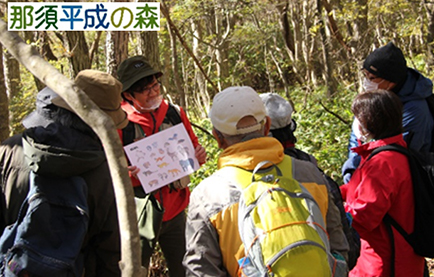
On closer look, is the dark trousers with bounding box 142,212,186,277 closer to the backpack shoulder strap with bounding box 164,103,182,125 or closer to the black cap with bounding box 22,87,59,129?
the backpack shoulder strap with bounding box 164,103,182,125

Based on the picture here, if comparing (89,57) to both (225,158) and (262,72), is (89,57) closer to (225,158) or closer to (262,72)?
(225,158)

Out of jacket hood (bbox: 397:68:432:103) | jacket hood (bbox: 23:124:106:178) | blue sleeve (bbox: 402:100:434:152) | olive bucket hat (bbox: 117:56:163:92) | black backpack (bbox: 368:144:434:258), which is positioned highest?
olive bucket hat (bbox: 117:56:163:92)

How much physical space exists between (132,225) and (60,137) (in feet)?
2.51

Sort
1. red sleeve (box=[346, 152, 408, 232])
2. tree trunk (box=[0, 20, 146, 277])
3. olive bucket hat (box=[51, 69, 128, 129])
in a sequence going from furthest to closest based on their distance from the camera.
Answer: red sleeve (box=[346, 152, 408, 232])
olive bucket hat (box=[51, 69, 128, 129])
tree trunk (box=[0, 20, 146, 277])

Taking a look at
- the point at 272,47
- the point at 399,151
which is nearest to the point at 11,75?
the point at 272,47

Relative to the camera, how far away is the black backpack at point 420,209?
8.27 ft

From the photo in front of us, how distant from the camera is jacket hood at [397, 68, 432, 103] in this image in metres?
3.12

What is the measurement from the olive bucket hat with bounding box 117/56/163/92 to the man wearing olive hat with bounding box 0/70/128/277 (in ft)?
3.21

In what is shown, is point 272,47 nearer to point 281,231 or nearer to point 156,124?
point 156,124

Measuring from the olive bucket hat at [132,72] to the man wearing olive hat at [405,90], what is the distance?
1499 mm

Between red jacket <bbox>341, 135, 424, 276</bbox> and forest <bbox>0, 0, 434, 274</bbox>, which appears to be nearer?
red jacket <bbox>341, 135, 424, 276</bbox>

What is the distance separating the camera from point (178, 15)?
10.6 m

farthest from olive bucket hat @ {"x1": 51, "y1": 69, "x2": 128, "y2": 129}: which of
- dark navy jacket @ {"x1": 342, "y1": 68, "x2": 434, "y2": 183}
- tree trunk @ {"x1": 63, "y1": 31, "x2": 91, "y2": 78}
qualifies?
tree trunk @ {"x1": 63, "y1": 31, "x2": 91, "y2": 78}

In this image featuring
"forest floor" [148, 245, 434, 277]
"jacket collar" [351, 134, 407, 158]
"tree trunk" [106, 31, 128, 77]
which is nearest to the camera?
"jacket collar" [351, 134, 407, 158]
